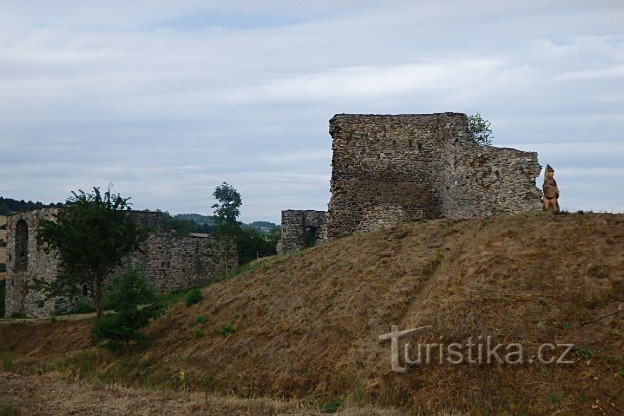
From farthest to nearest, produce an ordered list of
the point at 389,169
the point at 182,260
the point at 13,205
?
the point at 13,205
the point at 182,260
the point at 389,169

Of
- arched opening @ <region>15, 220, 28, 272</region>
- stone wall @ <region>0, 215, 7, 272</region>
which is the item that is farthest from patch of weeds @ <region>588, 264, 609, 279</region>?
stone wall @ <region>0, 215, 7, 272</region>

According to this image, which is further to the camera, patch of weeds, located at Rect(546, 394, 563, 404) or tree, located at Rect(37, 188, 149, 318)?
tree, located at Rect(37, 188, 149, 318)

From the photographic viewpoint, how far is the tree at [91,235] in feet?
90.5

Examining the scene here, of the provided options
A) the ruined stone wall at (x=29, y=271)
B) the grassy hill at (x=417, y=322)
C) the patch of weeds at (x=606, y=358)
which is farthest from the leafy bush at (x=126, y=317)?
the ruined stone wall at (x=29, y=271)

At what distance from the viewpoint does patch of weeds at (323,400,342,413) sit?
45.3 ft

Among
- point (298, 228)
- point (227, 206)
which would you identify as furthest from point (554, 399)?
point (227, 206)

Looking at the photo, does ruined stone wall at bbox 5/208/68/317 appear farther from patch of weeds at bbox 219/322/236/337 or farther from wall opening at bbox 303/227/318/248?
patch of weeds at bbox 219/322/236/337

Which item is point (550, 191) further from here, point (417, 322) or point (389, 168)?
point (389, 168)

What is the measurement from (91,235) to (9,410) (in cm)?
1564

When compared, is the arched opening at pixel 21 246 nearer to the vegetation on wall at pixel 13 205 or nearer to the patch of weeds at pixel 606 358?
the patch of weeds at pixel 606 358

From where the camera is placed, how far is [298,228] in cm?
3559

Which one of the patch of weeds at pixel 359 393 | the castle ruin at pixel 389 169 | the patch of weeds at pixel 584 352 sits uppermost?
the castle ruin at pixel 389 169

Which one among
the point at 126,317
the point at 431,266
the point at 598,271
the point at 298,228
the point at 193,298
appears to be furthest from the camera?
the point at 298,228

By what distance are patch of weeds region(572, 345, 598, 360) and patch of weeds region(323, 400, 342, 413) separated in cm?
455
